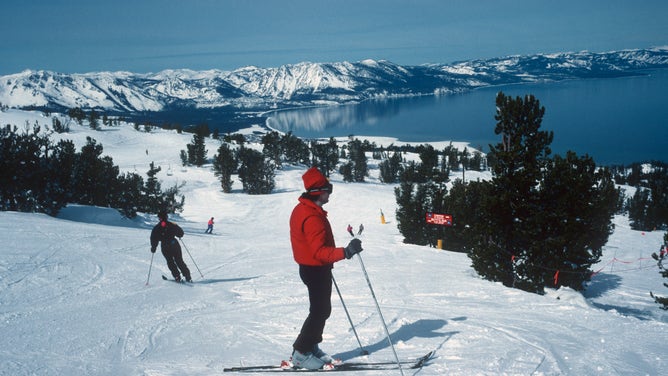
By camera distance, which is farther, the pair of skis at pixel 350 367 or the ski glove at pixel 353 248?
the pair of skis at pixel 350 367

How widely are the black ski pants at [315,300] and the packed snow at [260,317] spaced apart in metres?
0.71

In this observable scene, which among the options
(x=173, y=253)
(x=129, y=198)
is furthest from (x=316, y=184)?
(x=129, y=198)

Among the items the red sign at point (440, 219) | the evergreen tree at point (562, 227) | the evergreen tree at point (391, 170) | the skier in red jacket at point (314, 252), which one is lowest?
the evergreen tree at point (391, 170)

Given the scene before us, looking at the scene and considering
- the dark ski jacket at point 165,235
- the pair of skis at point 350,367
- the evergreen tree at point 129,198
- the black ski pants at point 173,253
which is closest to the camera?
the pair of skis at point 350,367

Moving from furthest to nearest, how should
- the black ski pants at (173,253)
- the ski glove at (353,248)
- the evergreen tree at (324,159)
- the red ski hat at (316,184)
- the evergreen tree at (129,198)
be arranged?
1. the evergreen tree at (324,159)
2. the evergreen tree at (129,198)
3. the black ski pants at (173,253)
4. the red ski hat at (316,184)
5. the ski glove at (353,248)

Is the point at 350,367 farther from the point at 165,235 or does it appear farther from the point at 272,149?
the point at 272,149

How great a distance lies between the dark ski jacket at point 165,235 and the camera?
9930 millimetres

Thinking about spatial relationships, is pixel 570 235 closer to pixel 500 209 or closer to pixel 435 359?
pixel 500 209

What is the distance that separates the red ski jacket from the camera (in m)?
4.61

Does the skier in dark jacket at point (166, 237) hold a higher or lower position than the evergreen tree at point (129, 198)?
higher

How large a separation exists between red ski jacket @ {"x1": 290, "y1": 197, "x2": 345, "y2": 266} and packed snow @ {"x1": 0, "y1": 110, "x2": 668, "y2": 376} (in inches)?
64.2

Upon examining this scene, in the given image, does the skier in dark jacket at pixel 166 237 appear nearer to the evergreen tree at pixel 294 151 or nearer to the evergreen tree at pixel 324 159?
the evergreen tree at pixel 324 159

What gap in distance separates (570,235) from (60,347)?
15.7 meters

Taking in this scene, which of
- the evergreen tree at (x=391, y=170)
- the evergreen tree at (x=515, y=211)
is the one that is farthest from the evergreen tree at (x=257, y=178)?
the evergreen tree at (x=515, y=211)
